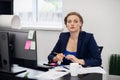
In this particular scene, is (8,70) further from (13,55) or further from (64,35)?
(64,35)

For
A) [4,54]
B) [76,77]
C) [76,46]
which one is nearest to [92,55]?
[76,46]

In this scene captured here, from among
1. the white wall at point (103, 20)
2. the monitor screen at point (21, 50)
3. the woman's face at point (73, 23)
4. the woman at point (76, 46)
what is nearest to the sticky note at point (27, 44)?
the monitor screen at point (21, 50)

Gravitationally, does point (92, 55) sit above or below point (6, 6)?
below

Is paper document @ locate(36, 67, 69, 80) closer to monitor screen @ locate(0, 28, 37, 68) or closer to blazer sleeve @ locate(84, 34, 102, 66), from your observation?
monitor screen @ locate(0, 28, 37, 68)

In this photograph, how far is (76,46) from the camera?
2.62 m

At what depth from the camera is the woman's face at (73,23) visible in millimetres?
2582

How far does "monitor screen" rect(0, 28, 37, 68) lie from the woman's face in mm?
684

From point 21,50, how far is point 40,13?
2.60 meters

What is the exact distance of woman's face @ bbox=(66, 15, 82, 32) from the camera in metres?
2.58

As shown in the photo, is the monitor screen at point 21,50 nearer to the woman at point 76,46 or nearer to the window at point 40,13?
the woman at point 76,46

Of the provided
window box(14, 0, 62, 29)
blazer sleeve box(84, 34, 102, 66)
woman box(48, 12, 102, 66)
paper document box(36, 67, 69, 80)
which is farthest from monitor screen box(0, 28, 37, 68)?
window box(14, 0, 62, 29)

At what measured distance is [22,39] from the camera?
2057 mm

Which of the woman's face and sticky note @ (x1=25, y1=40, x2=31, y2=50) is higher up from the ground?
the woman's face

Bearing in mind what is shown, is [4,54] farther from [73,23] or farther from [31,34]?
[73,23]
